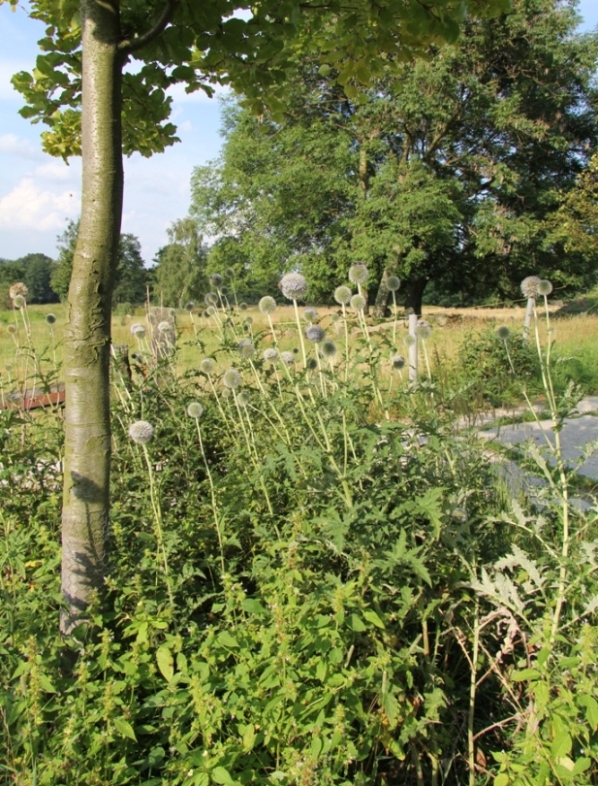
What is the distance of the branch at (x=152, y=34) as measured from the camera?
1.71 metres

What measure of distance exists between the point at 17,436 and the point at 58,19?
1871mm

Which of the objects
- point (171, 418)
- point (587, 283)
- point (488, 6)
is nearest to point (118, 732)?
point (171, 418)

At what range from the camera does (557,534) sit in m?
2.32

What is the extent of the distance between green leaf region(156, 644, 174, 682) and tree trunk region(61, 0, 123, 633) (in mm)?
315

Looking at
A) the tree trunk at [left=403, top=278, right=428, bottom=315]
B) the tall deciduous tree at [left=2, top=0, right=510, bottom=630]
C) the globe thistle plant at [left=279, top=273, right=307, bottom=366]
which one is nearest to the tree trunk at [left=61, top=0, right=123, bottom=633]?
the tall deciduous tree at [left=2, top=0, right=510, bottom=630]

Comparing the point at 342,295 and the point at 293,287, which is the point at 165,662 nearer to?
the point at 293,287

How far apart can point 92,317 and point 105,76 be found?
74cm

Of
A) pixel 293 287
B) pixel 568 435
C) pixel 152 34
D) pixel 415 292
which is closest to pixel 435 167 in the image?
pixel 415 292

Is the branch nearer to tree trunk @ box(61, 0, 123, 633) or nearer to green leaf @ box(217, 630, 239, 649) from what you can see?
tree trunk @ box(61, 0, 123, 633)

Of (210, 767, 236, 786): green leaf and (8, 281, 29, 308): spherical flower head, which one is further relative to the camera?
(8, 281, 29, 308): spherical flower head

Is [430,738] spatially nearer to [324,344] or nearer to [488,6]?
[324,344]

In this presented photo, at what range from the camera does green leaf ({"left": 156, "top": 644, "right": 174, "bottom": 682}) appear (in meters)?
A: 1.53

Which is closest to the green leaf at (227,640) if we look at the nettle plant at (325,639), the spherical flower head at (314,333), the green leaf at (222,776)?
the nettle plant at (325,639)

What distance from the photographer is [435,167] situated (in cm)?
2202
